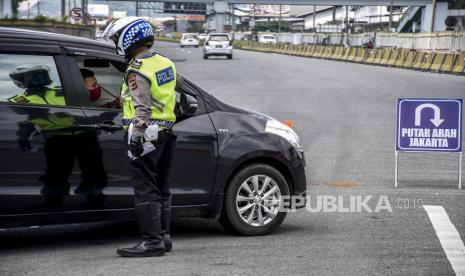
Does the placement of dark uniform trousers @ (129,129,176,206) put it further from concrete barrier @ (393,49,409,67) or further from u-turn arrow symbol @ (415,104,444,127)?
concrete barrier @ (393,49,409,67)

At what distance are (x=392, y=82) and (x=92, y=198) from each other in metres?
25.7

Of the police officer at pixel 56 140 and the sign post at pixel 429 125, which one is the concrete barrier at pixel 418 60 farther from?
the police officer at pixel 56 140

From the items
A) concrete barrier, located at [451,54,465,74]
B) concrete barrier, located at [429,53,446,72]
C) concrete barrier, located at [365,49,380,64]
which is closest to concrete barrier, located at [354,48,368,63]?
concrete barrier, located at [365,49,380,64]

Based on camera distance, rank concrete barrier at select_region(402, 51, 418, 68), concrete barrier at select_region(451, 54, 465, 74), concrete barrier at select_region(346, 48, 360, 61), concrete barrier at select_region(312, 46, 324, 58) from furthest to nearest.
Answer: concrete barrier at select_region(312, 46, 324, 58)
concrete barrier at select_region(346, 48, 360, 61)
concrete barrier at select_region(402, 51, 418, 68)
concrete barrier at select_region(451, 54, 465, 74)

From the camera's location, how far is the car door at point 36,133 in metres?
6.43

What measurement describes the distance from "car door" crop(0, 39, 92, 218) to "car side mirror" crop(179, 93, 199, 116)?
840 mm

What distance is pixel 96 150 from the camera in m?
6.66

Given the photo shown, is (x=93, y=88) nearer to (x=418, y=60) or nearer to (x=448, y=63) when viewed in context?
(x=448, y=63)

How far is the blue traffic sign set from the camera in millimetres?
10812

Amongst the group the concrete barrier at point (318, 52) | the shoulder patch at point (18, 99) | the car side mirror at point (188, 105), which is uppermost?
the shoulder patch at point (18, 99)

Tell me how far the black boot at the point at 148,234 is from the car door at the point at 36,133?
53 centimetres

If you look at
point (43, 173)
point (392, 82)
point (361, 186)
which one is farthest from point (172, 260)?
point (392, 82)

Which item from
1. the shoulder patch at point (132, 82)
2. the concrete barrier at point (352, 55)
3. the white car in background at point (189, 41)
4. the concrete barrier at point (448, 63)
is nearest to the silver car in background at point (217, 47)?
the concrete barrier at point (352, 55)

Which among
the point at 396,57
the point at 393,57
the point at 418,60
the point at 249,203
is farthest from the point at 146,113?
the point at 393,57
